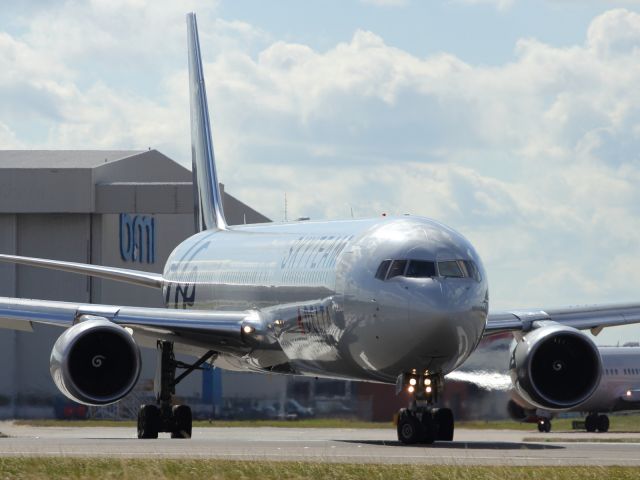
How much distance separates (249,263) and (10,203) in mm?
35745

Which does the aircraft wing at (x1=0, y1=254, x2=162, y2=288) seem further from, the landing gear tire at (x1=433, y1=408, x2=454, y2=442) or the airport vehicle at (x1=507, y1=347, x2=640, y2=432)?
the airport vehicle at (x1=507, y1=347, x2=640, y2=432)

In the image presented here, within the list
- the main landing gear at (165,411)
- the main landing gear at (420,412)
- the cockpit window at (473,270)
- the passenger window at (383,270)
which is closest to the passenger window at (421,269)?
the passenger window at (383,270)

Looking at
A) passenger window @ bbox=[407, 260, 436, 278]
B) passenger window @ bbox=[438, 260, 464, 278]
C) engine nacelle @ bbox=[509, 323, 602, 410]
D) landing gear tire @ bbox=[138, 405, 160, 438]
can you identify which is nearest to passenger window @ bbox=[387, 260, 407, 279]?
passenger window @ bbox=[407, 260, 436, 278]

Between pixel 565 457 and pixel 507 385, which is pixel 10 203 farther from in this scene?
pixel 565 457

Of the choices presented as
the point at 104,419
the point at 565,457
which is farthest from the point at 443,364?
the point at 104,419

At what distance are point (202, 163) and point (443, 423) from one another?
1745 centimetres

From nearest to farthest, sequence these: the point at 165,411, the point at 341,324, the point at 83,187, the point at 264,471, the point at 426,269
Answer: the point at 264,471, the point at 426,269, the point at 341,324, the point at 165,411, the point at 83,187

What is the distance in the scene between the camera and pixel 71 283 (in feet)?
228

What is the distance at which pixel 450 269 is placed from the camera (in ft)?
88.6

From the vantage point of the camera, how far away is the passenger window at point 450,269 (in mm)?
26922

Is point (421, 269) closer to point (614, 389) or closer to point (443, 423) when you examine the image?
point (443, 423)

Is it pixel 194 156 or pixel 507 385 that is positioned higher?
pixel 194 156

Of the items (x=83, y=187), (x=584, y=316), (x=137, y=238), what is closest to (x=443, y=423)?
(x=584, y=316)

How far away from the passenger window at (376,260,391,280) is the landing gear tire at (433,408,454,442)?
2.62 meters
